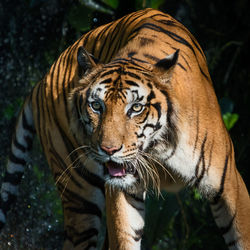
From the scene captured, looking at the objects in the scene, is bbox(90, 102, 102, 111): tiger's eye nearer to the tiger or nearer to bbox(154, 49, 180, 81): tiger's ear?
the tiger

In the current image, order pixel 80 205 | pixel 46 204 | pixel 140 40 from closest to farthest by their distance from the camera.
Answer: pixel 140 40, pixel 80 205, pixel 46 204

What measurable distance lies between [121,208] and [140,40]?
2.60ft

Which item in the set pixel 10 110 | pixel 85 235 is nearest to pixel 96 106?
pixel 85 235

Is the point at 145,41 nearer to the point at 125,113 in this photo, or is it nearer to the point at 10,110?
the point at 125,113

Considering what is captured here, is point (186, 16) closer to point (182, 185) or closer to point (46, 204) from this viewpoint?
point (46, 204)

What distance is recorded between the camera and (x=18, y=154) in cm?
315

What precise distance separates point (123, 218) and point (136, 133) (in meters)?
0.58

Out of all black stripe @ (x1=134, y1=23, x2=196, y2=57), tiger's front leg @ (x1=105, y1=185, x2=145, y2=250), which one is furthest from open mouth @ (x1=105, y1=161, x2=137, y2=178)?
black stripe @ (x1=134, y1=23, x2=196, y2=57)

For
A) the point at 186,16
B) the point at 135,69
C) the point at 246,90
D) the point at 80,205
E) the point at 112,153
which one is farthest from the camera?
the point at 186,16

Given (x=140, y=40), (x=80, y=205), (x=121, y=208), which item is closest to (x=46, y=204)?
(x=80, y=205)

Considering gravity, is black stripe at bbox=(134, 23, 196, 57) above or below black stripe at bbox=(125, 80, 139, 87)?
above

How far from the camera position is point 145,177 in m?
2.56

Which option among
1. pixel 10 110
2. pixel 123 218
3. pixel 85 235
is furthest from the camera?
pixel 10 110

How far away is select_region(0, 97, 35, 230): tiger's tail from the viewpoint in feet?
10.2
